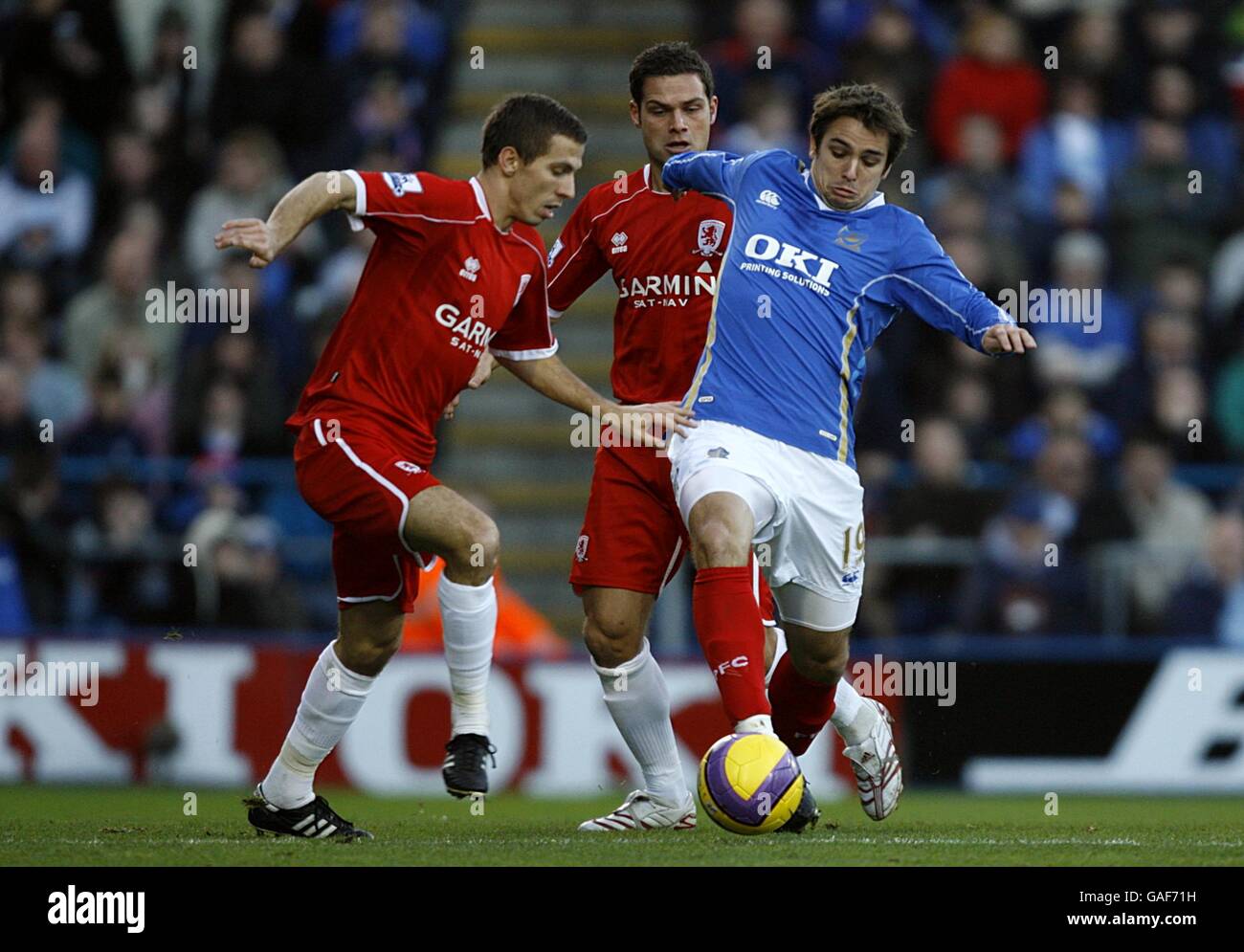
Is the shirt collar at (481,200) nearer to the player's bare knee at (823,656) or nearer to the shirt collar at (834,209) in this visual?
the shirt collar at (834,209)

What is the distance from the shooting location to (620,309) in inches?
307

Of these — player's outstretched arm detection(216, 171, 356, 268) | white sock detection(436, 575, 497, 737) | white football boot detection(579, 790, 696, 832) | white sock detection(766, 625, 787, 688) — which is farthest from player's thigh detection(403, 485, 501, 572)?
white sock detection(766, 625, 787, 688)

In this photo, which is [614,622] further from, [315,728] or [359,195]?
[359,195]

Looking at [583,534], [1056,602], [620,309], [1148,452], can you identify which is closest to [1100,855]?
[583,534]

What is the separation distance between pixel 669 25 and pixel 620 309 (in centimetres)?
908

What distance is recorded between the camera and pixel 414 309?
6.81 m

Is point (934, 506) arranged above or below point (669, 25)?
below

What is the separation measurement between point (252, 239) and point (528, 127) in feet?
3.81

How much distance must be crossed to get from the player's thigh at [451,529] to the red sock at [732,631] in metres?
0.69

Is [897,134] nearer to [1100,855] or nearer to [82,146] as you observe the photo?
[1100,855]

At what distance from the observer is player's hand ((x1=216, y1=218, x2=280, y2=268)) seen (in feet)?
20.4

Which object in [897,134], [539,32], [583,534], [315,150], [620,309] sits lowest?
[583,534]

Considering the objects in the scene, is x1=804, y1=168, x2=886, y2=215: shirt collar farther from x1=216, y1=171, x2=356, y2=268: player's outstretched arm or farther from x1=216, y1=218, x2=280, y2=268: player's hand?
x1=216, y1=218, x2=280, y2=268: player's hand

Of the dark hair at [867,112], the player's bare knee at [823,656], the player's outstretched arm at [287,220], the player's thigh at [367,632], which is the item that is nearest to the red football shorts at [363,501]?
the player's thigh at [367,632]
